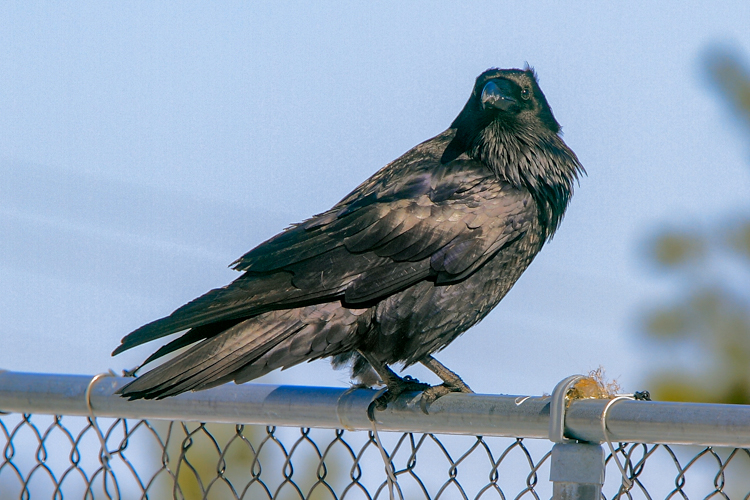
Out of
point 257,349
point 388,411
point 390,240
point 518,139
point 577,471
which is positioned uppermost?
point 518,139

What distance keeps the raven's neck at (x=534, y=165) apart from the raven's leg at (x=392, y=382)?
96 centimetres

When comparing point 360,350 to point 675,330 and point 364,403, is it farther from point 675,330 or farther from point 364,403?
point 675,330

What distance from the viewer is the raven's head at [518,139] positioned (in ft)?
14.4

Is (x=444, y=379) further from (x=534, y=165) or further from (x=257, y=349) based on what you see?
(x=534, y=165)

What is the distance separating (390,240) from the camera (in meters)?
4.00

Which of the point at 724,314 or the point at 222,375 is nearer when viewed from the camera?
the point at 222,375

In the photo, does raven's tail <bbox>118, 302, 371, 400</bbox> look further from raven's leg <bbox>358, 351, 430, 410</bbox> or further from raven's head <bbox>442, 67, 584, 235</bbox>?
raven's head <bbox>442, 67, 584, 235</bbox>

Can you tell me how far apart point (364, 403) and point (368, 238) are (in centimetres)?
127

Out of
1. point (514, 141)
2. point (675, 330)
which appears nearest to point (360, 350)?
point (514, 141)

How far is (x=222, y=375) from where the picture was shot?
10.7ft

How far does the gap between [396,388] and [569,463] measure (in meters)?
1.11

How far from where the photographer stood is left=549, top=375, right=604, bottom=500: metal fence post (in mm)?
2311

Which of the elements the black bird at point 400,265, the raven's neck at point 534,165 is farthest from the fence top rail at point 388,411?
the raven's neck at point 534,165

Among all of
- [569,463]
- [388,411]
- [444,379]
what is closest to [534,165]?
[444,379]
